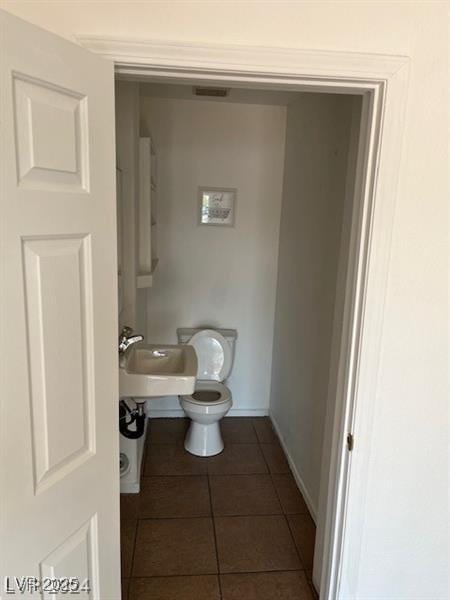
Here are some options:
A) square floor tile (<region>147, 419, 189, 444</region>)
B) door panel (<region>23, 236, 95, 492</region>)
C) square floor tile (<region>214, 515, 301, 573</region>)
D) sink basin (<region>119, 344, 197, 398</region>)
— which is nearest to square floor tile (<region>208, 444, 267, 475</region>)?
square floor tile (<region>147, 419, 189, 444</region>)

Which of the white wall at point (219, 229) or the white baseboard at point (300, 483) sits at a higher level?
the white wall at point (219, 229)

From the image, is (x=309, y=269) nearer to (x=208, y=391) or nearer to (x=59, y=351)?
(x=208, y=391)

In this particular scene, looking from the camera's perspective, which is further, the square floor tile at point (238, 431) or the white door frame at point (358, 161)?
the square floor tile at point (238, 431)

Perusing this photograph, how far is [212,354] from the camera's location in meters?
3.16

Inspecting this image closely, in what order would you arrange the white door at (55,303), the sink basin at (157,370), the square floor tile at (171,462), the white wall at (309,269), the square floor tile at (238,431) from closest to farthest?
the white door at (55,303), the sink basin at (157,370), the white wall at (309,269), the square floor tile at (171,462), the square floor tile at (238,431)

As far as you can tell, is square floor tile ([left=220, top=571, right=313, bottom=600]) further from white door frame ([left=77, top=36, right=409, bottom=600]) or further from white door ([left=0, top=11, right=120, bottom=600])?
white door ([left=0, top=11, right=120, bottom=600])

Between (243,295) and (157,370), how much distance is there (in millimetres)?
1216

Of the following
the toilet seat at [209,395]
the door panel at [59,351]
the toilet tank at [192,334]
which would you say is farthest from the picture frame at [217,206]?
the door panel at [59,351]

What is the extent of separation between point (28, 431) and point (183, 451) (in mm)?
2143

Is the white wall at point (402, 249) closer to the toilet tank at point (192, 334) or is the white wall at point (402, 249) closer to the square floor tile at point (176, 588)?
the square floor tile at point (176, 588)

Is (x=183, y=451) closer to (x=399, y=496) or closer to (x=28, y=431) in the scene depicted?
(x=399, y=496)

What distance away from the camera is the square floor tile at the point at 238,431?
10.5ft

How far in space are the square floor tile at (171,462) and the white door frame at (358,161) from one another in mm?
1372

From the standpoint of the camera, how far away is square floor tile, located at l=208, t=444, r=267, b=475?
2.82 meters
